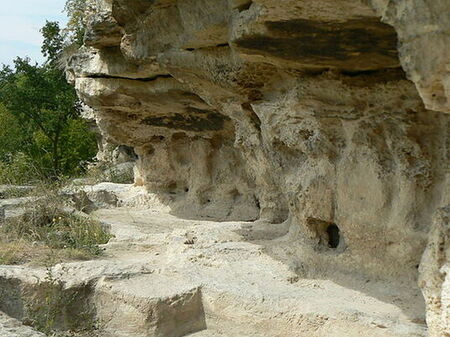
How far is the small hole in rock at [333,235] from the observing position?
528 centimetres

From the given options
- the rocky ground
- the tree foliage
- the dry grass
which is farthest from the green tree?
the rocky ground

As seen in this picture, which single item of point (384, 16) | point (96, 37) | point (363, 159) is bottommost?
point (363, 159)

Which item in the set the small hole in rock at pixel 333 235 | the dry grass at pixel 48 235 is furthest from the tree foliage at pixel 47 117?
the small hole in rock at pixel 333 235

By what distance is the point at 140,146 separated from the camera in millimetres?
9930

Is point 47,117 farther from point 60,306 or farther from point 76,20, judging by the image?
point 60,306

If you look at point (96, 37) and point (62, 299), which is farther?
point (96, 37)

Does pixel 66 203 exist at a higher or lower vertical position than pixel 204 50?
lower

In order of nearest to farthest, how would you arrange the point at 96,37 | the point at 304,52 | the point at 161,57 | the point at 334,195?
the point at 304,52, the point at 334,195, the point at 161,57, the point at 96,37

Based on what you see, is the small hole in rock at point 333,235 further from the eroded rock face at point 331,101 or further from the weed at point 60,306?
the weed at point 60,306

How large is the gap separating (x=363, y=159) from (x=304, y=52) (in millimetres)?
997

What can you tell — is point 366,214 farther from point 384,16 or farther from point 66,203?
point 66,203

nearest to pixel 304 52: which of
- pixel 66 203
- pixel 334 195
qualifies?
pixel 334 195

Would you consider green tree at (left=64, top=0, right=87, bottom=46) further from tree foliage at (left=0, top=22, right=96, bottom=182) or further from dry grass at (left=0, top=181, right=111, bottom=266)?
dry grass at (left=0, top=181, right=111, bottom=266)

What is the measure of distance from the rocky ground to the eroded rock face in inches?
10.7
